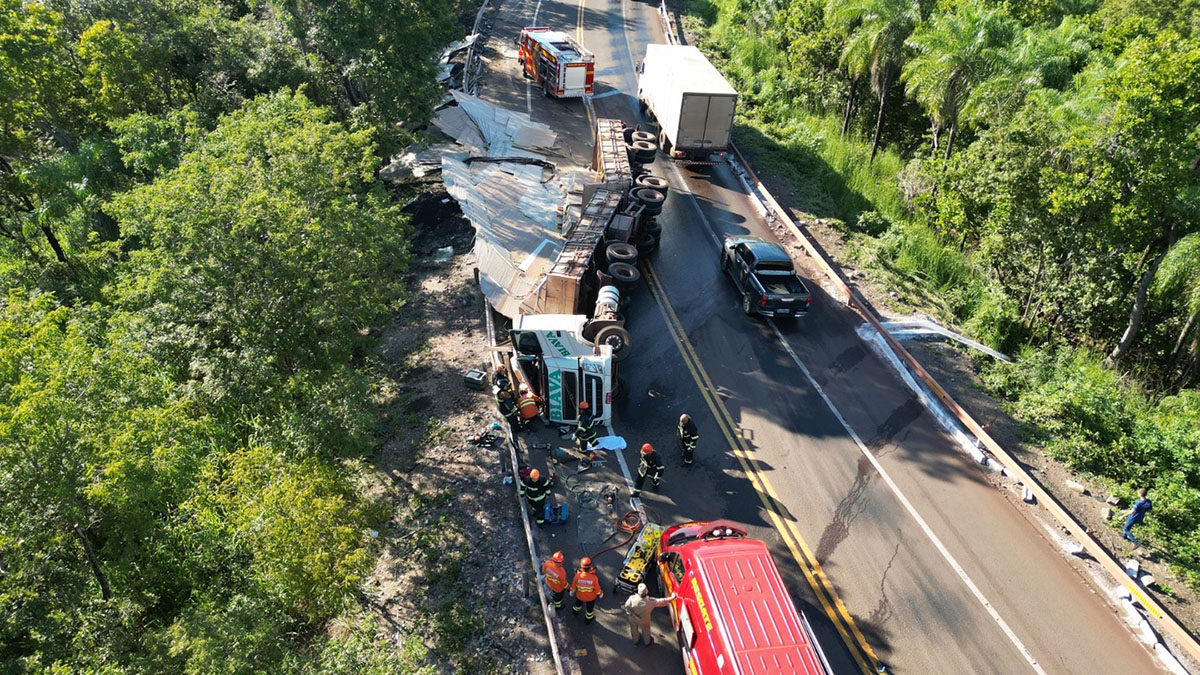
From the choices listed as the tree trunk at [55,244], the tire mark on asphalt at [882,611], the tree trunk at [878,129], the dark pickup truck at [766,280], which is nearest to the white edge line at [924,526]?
the dark pickup truck at [766,280]

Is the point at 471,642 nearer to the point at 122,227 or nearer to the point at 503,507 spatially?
the point at 503,507

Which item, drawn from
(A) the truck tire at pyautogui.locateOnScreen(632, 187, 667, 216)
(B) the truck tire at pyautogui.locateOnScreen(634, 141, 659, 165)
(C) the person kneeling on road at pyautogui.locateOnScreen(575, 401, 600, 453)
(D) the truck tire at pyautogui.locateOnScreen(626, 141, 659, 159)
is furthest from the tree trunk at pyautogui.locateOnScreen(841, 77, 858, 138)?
(C) the person kneeling on road at pyautogui.locateOnScreen(575, 401, 600, 453)

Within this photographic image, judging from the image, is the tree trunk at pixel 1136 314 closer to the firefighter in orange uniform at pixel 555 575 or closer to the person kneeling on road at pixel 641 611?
the person kneeling on road at pixel 641 611

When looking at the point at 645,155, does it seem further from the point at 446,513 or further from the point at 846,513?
the point at 446,513

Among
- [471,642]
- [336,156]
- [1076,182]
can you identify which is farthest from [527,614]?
[1076,182]

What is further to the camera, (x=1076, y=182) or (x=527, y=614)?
(x=1076, y=182)

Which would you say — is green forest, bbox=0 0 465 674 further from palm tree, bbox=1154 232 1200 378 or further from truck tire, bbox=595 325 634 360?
palm tree, bbox=1154 232 1200 378
